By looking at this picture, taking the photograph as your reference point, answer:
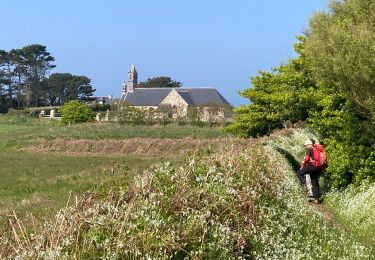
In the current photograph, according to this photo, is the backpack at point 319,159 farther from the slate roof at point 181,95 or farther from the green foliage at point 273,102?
the slate roof at point 181,95

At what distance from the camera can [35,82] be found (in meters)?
127

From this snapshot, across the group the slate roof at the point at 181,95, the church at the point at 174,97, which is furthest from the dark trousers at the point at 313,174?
the slate roof at the point at 181,95

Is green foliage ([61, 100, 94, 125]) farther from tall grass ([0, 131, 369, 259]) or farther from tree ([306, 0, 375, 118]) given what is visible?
tall grass ([0, 131, 369, 259])

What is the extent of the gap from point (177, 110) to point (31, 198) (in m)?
60.4

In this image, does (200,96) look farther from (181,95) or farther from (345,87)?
(345,87)

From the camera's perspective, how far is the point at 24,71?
5027 inches

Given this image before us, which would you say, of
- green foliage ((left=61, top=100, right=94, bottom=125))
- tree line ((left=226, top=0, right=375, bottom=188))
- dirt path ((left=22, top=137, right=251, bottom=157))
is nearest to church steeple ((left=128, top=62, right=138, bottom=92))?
green foliage ((left=61, top=100, right=94, bottom=125))

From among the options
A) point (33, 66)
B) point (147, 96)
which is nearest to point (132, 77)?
point (33, 66)

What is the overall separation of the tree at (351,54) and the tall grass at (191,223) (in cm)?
410

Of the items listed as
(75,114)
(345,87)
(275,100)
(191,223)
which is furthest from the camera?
(75,114)

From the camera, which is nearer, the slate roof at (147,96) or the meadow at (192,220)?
the meadow at (192,220)

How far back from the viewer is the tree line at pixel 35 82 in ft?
401

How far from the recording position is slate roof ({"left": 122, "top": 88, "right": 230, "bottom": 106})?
313 ft

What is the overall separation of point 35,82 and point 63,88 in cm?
658
